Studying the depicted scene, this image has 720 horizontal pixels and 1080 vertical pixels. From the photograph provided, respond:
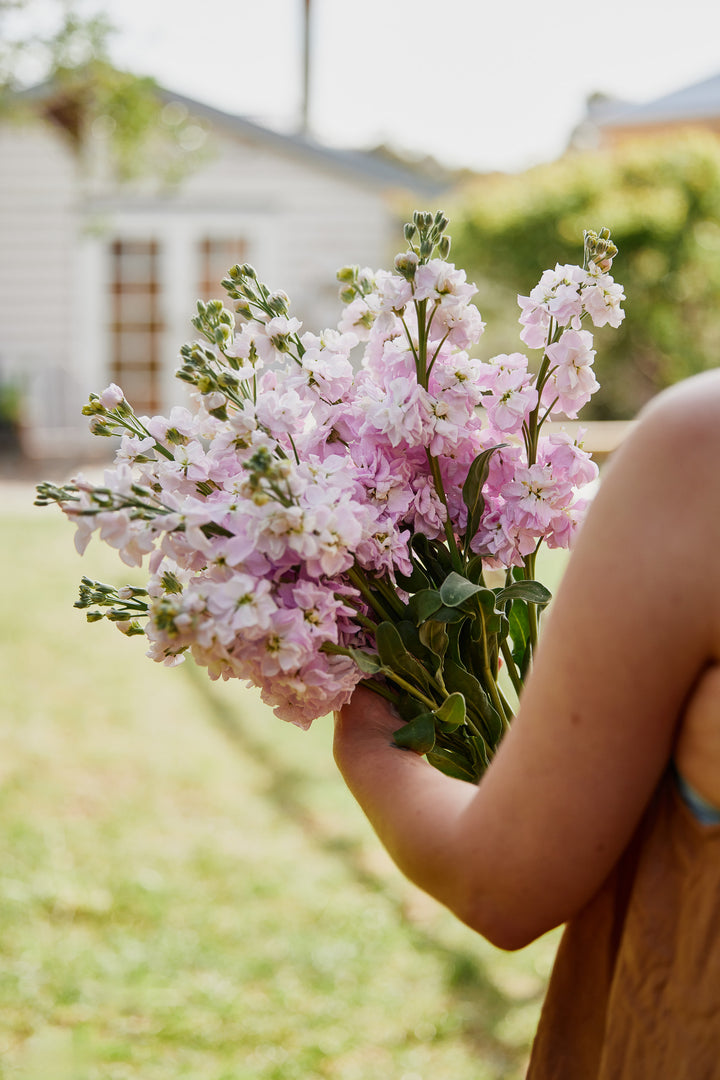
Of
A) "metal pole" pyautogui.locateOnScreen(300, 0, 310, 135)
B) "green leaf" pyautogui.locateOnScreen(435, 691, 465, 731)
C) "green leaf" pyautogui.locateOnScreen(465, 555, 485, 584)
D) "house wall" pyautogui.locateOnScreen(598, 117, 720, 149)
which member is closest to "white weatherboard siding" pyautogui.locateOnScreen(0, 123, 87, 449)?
"metal pole" pyautogui.locateOnScreen(300, 0, 310, 135)

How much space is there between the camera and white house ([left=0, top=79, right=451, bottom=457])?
12.5 m

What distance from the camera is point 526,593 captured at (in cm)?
106

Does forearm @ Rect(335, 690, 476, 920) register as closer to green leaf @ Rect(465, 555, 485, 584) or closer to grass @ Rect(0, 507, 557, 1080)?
green leaf @ Rect(465, 555, 485, 584)

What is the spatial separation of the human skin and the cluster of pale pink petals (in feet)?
0.72

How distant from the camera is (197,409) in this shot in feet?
3.51

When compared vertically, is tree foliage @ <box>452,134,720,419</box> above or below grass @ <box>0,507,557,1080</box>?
above

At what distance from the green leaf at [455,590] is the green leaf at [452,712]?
81mm

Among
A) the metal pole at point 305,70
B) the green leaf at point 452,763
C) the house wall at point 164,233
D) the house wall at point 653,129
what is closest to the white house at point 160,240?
the house wall at point 164,233

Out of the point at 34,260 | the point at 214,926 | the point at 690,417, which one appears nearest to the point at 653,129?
the point at 34,260

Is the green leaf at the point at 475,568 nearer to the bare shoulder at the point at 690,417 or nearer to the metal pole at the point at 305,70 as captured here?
the bare shoulder at the point at 690,417

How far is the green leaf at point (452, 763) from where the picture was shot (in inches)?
42.4

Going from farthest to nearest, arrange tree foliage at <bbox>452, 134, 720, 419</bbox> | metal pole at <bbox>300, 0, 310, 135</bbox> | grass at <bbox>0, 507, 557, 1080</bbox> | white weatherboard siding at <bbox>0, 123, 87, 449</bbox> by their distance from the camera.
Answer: metal pole at <bbox>300, 0, 310, 135</bbox> < white weatherboard siding at <bbox>0, 123, 87, 449</bbox> < tree foliage at <bbox>452, 134, 720, 419</bbox> < grass at <bbox>0, 507, 557, 1080</bbox>

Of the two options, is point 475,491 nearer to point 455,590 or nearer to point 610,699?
point 455,590

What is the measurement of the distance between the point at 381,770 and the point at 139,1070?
7.57 feet
